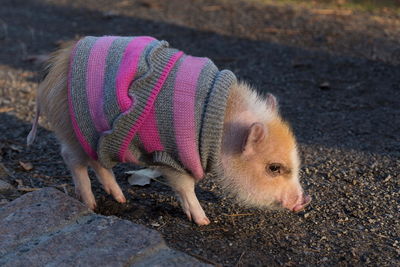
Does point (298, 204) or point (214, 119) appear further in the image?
point (298, 204)

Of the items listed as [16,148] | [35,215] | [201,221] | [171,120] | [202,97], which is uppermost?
[202,97]

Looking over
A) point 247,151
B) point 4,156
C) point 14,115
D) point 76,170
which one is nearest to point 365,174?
point 247,151

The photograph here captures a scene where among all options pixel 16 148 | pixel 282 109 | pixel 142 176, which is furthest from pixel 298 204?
pixel 16 148

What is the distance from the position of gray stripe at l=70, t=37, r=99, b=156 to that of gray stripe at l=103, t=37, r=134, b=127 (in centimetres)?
11

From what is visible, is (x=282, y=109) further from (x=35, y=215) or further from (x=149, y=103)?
(x=35, y=215)

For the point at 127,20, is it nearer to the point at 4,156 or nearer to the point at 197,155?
the point at 4,156

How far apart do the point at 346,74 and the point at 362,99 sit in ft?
1.99

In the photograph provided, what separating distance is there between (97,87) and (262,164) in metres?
0.92

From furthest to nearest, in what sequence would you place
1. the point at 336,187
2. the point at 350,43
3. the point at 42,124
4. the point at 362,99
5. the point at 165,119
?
the point at 350,43 < the point at 362,99 < the point at 42,124 < the point at 336,187 < the point at 165,119

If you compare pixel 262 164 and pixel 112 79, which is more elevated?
pixel 112 79

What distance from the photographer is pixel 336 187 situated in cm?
344

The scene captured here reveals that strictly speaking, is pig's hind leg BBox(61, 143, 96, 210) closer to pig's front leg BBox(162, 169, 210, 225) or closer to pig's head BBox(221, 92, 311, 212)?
pig's front leg BBox(162, 169, 210, 225)

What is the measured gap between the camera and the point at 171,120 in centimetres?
274

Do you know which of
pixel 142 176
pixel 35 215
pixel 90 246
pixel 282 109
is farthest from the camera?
pixel 282 109
